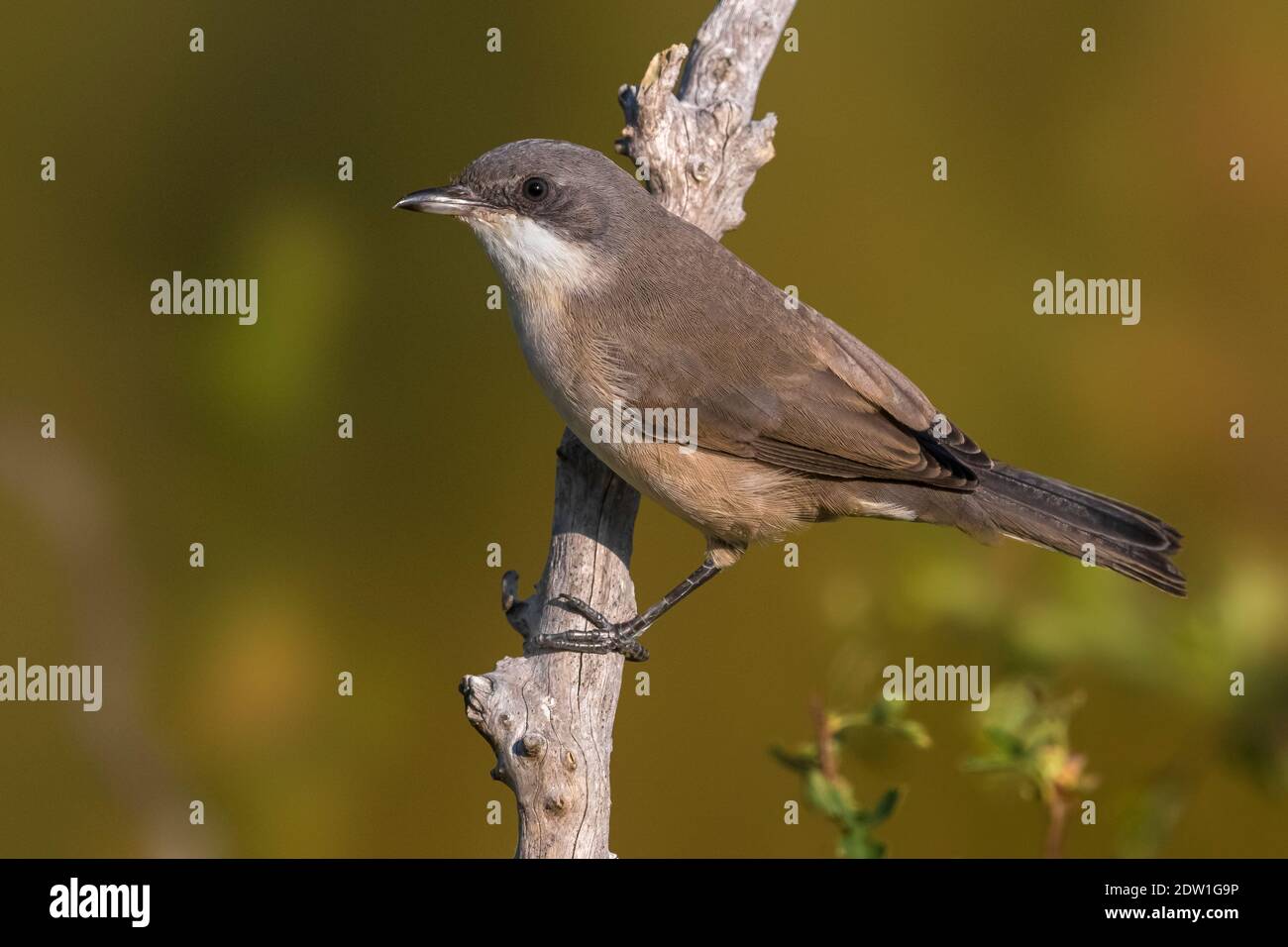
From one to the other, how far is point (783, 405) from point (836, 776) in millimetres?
1372

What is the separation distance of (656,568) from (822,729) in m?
2.43

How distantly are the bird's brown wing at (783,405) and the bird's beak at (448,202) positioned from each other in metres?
0.70

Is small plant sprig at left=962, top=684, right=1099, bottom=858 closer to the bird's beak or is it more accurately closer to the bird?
the bird

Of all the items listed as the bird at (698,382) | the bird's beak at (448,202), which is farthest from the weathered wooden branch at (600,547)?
the bird's beak at (448,202)

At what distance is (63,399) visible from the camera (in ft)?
18.0

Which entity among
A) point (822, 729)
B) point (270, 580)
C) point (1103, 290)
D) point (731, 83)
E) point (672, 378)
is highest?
point (731, 83)

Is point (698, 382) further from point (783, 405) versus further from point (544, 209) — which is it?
point (544, 209)

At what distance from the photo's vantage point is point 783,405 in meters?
4.14

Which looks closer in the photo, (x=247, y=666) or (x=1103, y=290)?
(x=247, y=666)

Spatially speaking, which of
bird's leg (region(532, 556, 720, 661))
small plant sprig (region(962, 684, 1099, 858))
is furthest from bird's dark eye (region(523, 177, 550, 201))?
small plant sprig (region(962, 684, 1099, 858))

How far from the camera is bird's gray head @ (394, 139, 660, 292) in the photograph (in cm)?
411

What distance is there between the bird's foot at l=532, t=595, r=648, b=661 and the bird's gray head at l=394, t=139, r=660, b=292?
1.00m

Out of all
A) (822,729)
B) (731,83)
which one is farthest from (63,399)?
(822,729)

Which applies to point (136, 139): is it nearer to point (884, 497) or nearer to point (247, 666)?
point (247, 666)
